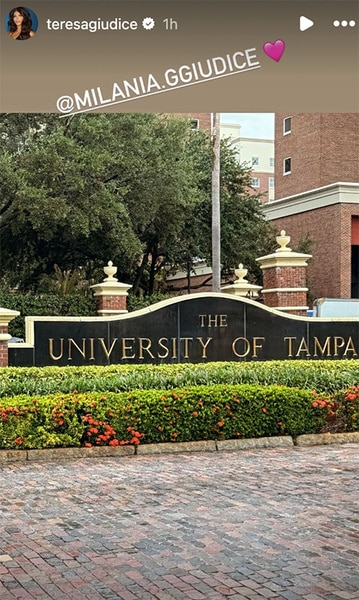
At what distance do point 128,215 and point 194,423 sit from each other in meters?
15.2

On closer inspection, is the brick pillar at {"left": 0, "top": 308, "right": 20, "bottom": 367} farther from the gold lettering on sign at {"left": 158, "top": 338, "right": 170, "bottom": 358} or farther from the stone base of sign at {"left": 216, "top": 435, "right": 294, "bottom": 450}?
the stone base of sign at {"left": 216, "top": 435, "right": 294, "bottom": 450}

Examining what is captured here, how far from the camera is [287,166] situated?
39969mm

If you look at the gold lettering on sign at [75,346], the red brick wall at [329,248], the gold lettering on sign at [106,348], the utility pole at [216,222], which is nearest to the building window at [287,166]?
the red brick wall at [329,248]

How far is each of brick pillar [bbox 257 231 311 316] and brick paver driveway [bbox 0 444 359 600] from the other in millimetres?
8339

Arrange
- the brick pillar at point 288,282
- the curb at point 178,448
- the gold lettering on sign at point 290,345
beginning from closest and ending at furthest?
the curb at point 178,448, the gold lettering on sign at point 290,345, the brick pillar at point 288,282

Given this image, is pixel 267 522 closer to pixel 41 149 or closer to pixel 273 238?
pixel 41 149

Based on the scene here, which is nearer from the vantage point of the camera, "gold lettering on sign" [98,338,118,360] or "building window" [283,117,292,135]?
"gold lettering on sign" [98,338,118,360]

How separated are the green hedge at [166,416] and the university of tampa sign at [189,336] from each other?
428cm

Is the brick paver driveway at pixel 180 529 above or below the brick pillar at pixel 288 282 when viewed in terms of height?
below

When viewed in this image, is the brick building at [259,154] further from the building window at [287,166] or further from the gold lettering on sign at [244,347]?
the gold lettering on sign at [244,347]

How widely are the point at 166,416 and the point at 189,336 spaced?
5623 mm

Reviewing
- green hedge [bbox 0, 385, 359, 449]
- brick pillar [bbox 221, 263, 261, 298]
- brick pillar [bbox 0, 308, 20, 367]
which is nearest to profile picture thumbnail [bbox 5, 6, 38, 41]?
green hedge [bbox 0, 385, 359, 449]

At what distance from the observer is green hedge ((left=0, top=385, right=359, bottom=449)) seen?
10.5 metres

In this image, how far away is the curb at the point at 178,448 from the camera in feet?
33.6
